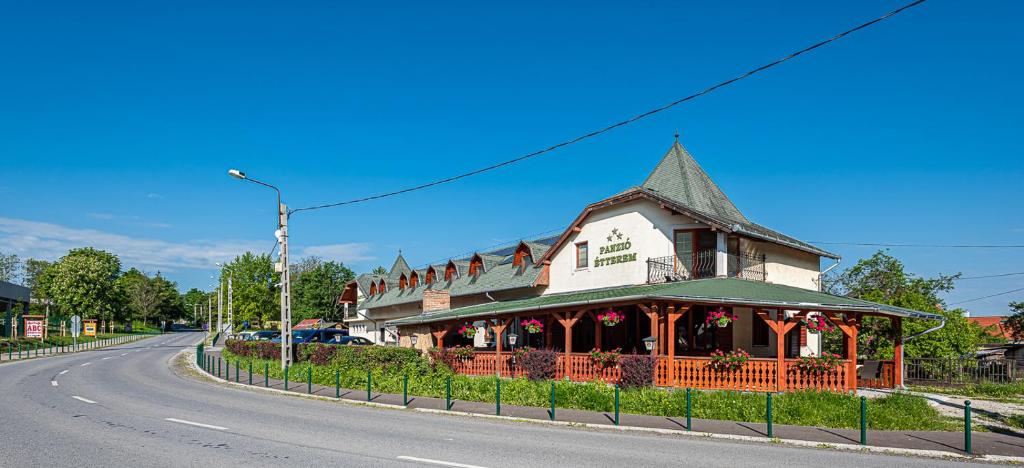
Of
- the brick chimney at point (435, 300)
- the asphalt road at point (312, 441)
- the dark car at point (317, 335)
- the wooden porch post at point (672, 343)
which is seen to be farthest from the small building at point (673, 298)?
the dark car at point (317, 335)

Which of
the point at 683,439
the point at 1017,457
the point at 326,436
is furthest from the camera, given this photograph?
the point at 683,439

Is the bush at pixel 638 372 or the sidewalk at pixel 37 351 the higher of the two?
the bush at pixel 638 372

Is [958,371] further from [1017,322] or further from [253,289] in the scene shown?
[253,289]

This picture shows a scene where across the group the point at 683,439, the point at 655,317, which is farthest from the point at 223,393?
the point at 683,439

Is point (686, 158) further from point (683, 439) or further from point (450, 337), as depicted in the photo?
point (683, 439)

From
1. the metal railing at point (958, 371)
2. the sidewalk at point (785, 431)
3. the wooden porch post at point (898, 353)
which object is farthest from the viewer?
the metal railing at point (958, 371)

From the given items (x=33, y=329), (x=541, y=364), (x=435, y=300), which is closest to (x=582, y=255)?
(x=541, y=364)

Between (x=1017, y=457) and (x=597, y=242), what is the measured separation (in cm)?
1760

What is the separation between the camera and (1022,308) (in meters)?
47.2

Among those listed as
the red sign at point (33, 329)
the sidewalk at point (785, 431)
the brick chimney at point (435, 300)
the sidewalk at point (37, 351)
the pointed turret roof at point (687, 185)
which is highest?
the pointed turret roof at point (687, 185)

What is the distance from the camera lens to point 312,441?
41.3ft

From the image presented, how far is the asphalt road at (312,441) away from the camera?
430 inches

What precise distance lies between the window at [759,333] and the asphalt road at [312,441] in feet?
39.7

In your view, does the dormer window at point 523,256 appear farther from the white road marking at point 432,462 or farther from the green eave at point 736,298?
the white road marking at point 432,462
